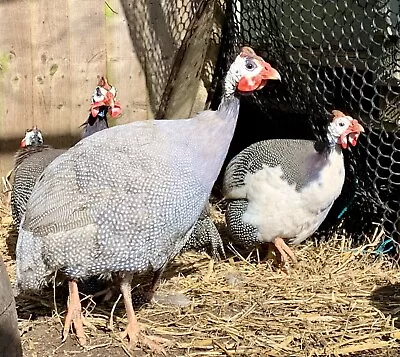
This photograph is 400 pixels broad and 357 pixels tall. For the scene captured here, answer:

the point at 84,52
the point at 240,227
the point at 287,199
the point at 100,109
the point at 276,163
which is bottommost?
the point at 240,227

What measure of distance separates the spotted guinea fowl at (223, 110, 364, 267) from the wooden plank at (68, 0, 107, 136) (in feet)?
3.82

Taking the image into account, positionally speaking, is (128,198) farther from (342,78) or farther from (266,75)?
(342,78)

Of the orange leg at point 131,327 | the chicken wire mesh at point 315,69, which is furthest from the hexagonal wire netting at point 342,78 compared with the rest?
the orange leg at point 131,327

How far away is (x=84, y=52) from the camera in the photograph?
3.88 metres

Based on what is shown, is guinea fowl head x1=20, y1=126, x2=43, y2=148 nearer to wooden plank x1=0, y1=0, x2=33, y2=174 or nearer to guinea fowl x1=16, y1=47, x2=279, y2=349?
wooden plank x1=0, y1=0, x2=33, y2=174

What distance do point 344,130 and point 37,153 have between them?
1.35 meters

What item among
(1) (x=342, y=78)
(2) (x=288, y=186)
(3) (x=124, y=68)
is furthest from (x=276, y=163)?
(3) (x=124, y=68)

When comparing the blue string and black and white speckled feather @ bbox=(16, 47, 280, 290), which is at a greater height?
black and white speckled feather @ bbox=(16, 47, 280, 290)

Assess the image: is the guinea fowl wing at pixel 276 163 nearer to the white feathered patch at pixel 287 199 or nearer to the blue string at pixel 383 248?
the white feathered patch at pixel 287 199

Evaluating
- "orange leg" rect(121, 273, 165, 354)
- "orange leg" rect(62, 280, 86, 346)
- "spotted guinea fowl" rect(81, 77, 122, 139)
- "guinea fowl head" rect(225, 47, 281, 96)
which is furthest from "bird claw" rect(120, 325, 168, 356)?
"spotted guinea fowl" rect(81, 77, 122, 139)

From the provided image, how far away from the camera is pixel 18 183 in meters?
3.11

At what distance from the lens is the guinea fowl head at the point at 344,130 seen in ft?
9.88

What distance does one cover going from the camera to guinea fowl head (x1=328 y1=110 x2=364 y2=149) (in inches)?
119

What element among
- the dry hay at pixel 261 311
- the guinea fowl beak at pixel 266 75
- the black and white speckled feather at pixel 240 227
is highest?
the guinea fowl beak at pixel 266 75
